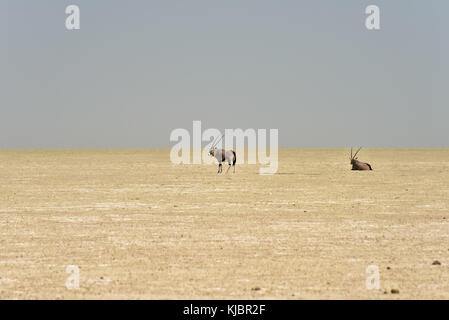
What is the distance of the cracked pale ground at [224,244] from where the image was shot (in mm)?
7938

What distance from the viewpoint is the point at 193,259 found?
974 cm

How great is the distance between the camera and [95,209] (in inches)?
659

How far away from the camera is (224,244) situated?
11.1m

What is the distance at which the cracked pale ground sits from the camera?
7938 millimetres

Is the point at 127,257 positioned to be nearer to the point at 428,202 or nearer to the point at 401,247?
the point at 401,247

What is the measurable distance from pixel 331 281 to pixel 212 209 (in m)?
8.64

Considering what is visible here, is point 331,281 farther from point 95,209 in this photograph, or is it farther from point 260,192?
point 260,192

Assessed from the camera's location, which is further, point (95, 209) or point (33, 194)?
point (33, 194)
